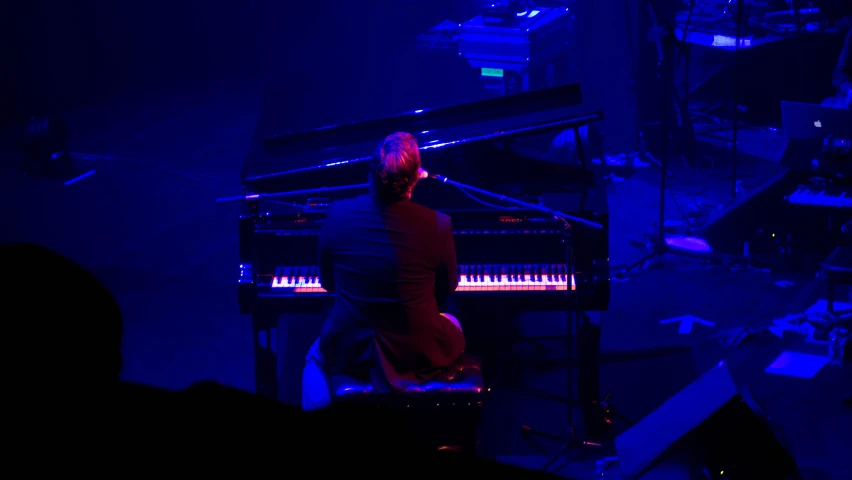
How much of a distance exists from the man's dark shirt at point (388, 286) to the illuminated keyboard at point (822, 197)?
344 cm

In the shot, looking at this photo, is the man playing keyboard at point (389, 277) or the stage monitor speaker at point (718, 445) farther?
the man playing keyboard at point (389, 277)

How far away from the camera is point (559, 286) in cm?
428

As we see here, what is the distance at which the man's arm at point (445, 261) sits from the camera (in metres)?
3.54

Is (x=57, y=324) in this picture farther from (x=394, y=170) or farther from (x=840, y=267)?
(x=840, y=267)

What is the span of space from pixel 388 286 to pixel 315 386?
23.9 inches

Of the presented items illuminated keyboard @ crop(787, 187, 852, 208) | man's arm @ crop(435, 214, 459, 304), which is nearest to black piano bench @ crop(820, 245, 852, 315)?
illuminated keyboard @ crop(787, 187, 852, 208)

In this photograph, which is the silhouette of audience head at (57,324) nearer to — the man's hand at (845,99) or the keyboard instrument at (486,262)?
the keyboard instrument at (486,262)

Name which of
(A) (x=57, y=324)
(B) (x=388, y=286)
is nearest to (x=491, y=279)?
(B) (x=388, y=286)

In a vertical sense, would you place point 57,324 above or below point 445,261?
above

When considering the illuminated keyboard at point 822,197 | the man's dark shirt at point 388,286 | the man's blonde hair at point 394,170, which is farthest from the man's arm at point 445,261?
the illuminated keyboard at point 822,197

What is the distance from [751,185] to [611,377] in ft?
13.3

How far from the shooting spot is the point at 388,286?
3.45 metres

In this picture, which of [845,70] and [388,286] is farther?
[845,70]

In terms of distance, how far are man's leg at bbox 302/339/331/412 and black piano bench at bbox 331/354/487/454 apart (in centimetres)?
6
